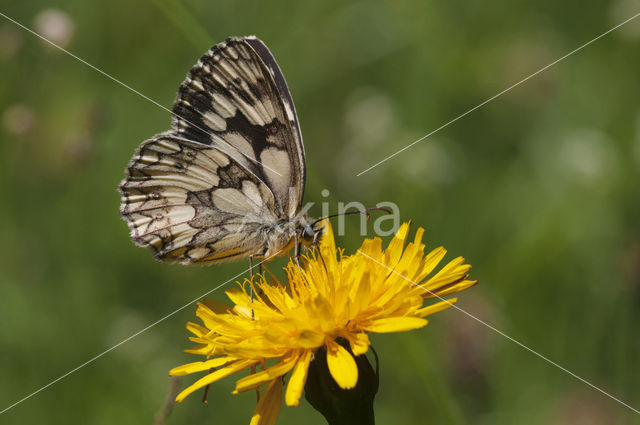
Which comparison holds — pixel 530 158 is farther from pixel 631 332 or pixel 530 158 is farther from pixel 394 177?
pixel 631 332

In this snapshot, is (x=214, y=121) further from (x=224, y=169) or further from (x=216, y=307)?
(x=216, y=307)

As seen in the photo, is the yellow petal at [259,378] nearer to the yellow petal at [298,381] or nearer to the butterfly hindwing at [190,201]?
the yellow petal at [298,381]

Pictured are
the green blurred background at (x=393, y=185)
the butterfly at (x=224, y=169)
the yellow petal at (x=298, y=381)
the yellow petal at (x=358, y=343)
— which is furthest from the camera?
the green blurred background at (x=393, y=185)

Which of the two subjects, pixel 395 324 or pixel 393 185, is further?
pixel 393 185

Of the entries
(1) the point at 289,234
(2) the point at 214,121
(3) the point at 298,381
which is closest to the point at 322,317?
(3) the point at 298,381

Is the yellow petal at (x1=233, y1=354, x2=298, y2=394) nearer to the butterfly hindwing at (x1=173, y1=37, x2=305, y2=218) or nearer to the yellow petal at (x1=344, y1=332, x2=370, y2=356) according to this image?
the yellow petal at (x1=344, y1=332, x2=370, y2=356)

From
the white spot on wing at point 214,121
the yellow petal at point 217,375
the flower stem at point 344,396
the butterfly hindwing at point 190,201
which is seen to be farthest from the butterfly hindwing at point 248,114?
the flower stem at point 344,396

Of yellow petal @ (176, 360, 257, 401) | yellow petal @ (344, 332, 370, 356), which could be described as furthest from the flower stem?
yellow petal @ (176, 360, 257, 401)

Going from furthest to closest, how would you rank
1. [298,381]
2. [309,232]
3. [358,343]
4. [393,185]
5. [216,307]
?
[393,185]
[309,232]
[216,307]
[358,343]
[298,381]
